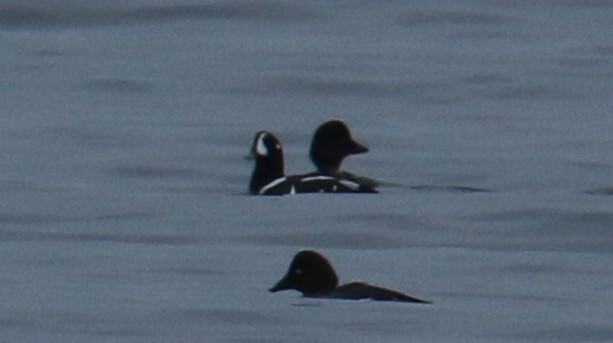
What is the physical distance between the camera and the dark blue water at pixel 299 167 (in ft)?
39.3

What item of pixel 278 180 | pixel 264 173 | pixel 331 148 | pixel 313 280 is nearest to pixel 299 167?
pixel 331 148

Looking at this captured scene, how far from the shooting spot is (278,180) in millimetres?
17016

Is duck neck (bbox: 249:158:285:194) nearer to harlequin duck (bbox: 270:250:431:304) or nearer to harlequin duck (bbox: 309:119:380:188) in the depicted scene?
harlequin duck (bbox: 309:119:380:188)

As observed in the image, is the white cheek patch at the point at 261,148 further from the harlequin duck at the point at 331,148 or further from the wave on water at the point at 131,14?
the wave on water at the point at 131,14

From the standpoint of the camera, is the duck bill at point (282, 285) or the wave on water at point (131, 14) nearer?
the duck bill at point (282, 285)

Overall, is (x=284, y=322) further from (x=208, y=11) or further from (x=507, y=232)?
(x=208, y=11)

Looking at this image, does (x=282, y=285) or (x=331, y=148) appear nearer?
(x=282, y=285)

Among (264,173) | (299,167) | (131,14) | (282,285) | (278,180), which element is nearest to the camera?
(282,285)

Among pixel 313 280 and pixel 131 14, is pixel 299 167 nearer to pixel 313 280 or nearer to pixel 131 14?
pixel 313 280

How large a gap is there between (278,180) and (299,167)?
2082 millimetres

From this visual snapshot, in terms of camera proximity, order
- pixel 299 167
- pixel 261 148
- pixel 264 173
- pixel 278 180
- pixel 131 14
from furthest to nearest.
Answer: pixel 131 14
pixel 299 167
pixel 261 148
pixel 264 173
pixel 278 180

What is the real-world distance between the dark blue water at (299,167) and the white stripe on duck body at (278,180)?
0.35 ft

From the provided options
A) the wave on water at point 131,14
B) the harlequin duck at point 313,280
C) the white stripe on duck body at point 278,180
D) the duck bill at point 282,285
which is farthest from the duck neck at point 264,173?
the wave on water at point 131,14

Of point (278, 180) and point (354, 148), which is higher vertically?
point (354, 148)
